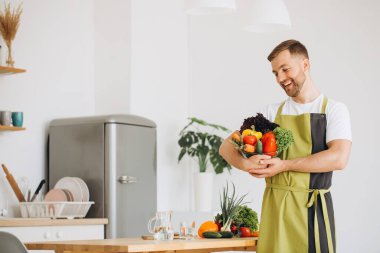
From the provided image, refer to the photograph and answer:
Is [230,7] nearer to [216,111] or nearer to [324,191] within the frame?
[324,191]

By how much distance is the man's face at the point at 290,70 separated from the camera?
2.96 meters

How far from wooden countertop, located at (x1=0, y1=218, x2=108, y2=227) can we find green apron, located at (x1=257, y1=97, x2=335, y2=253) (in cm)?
183

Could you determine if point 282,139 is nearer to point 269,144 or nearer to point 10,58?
point 269,144

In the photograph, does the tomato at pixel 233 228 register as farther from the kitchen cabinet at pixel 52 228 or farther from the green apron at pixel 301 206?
the kitchen cabinet at pixel 52 228

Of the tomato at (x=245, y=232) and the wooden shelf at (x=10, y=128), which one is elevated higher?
the wooden shelf at (x=10, y=128)

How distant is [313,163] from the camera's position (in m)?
2.86

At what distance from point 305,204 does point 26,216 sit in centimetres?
248

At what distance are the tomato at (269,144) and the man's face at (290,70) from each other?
0.25m

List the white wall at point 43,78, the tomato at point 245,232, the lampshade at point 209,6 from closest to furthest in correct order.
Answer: the tomato at point 245,232 < the lampshade at point 209,6 < the white wall at point 43,78

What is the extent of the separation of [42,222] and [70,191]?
0.62m

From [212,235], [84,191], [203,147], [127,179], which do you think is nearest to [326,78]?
[203,147]

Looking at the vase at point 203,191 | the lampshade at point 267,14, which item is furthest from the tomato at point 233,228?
the vase at point 203,191

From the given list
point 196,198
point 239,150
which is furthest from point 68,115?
point 239,150

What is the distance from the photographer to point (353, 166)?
5496mm
